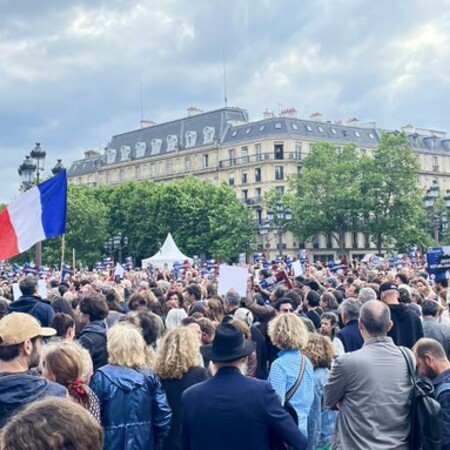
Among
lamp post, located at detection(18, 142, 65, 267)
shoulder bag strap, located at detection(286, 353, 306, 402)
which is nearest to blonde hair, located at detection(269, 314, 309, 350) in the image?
shoulder bag strap, located at detection(286, 353, 306, 402)

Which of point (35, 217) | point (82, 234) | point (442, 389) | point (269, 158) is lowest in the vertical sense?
point (442, 389)

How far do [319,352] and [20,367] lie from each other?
121 inches

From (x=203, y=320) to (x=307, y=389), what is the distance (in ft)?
4.62

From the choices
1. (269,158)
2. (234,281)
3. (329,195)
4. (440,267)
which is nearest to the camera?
(234,281)

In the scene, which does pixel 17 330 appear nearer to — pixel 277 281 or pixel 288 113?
pixel 277 281

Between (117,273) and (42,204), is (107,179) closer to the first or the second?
(117,273)

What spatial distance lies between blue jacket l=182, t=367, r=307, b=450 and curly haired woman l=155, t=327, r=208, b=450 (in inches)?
50.4

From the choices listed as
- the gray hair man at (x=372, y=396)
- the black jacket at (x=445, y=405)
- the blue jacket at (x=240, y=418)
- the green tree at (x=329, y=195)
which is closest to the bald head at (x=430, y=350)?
the black jacket at (x=445, y=405)

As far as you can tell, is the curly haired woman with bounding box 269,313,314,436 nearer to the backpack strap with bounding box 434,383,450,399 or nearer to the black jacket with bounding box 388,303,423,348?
the backpack strap with bounding box 434,383,450,399

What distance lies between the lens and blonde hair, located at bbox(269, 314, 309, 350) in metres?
6.15

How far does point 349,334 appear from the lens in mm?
7383

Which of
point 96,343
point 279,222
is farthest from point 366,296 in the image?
point 279,222

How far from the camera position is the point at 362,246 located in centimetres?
8600

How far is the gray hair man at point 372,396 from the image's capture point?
5012mm
